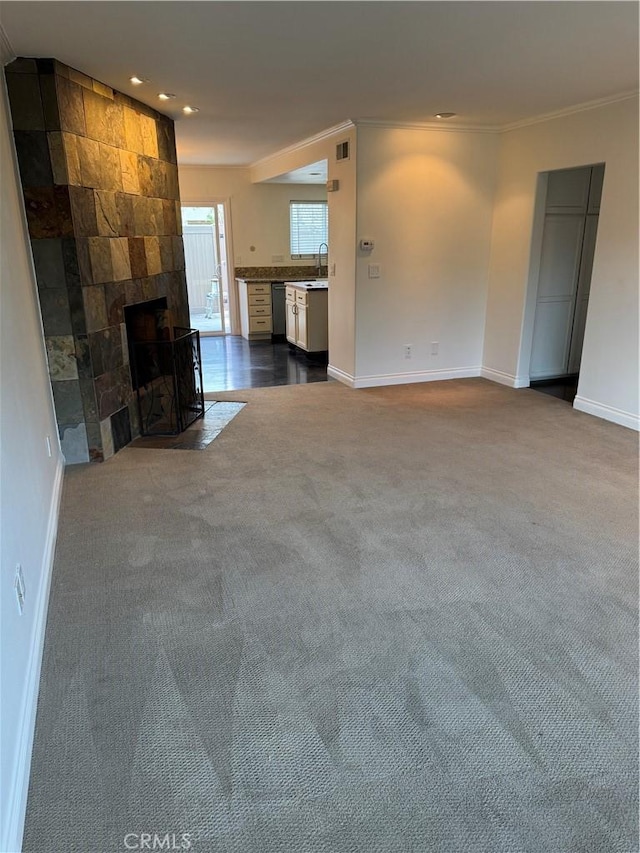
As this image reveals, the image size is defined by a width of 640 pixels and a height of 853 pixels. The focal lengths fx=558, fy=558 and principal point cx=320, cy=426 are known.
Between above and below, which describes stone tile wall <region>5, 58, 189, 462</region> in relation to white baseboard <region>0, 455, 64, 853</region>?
above

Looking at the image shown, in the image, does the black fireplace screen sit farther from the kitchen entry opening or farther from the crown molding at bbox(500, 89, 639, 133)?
the kitchen entry opening

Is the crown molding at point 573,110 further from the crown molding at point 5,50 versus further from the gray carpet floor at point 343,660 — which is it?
the crown molding at point 5,50

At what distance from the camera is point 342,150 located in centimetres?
532

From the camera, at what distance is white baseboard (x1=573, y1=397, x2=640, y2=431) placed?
453 centimetres

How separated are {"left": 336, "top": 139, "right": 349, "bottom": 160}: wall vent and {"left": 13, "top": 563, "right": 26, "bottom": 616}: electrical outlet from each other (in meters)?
4.69

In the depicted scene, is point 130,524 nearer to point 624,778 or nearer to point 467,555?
point 467,555

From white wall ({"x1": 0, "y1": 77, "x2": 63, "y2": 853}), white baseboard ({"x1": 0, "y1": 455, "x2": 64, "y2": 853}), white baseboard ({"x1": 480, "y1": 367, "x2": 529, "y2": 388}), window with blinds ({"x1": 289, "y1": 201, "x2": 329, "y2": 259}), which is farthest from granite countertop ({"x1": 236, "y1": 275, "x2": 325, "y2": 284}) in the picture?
white baseboard ({"x1": 0, "y1": 455, "x2": 64, "y2": 853})

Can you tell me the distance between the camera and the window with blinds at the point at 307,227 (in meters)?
9.12

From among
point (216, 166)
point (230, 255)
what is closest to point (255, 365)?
point (230, 255)

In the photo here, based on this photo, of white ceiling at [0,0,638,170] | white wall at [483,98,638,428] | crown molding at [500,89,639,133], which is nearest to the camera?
white ceiling at [0,0,638,170]

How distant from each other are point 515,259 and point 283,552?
4.23 meters

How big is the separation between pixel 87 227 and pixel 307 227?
6.13 m

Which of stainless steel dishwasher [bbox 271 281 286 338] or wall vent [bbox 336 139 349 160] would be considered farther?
stainless steel dishwasher [bbox 271 281 286 338]

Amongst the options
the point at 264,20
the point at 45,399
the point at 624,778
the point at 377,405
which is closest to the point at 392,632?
the point at 624,778
